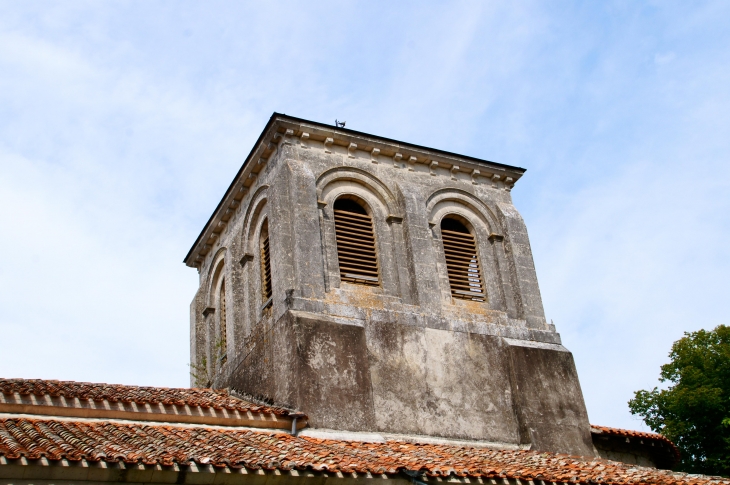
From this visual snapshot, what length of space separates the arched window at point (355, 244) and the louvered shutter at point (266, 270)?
1.37m

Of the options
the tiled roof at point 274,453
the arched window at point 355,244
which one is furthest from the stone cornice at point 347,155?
the tiled roof at point 274,453

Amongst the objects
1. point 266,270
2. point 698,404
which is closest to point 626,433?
point 266,270

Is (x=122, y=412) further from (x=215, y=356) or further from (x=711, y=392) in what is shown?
(x=711, y=392)

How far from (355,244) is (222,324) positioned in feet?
13.3

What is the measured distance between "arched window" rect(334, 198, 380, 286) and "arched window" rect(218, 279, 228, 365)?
138 inches

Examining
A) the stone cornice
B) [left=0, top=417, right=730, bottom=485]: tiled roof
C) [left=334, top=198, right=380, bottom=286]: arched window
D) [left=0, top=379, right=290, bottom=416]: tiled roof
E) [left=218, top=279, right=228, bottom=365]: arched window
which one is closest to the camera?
[left=0, top=417, right=730, bottom=485]: tiled roof

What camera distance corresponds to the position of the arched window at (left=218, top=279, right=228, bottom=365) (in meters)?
17.2

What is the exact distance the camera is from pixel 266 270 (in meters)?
16.0

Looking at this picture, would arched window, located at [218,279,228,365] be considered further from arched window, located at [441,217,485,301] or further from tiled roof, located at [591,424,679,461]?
tiled roof, located at [591,424,679,461]

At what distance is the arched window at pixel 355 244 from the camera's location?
49.9 ft

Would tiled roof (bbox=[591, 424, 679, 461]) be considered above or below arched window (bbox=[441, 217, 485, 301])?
below

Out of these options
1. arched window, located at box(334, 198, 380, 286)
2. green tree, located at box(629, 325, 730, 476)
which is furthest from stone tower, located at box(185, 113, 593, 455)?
green tree, located at box(629, 325, 730, 476)

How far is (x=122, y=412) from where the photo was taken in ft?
38.7

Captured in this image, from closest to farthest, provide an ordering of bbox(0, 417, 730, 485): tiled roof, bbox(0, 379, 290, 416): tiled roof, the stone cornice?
bbox(0, 417, 730, 485): tiled roof, bbox(0, 379, 290, 416): tiled roof, the stone cornice
